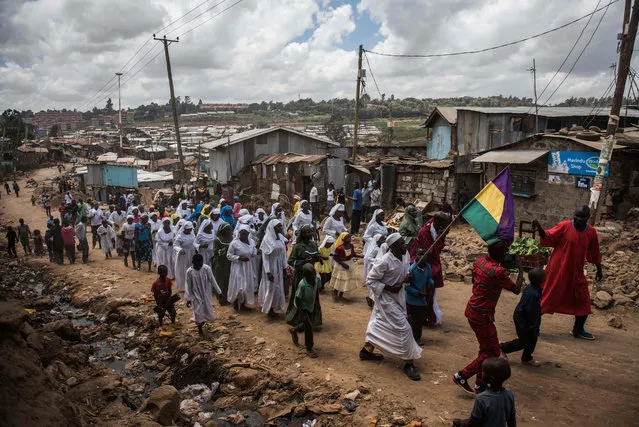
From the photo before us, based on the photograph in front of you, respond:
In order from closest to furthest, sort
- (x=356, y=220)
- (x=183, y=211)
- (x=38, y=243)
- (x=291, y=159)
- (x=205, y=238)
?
1. (x=205, y=238)
2. (x=183, y=211)
3. (x=38, y=243)
4. (x=356, y=220)
5. (x=291, y=159)

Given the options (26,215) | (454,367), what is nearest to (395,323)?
(454,367)

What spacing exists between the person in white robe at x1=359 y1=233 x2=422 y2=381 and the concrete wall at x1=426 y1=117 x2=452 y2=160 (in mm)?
20501

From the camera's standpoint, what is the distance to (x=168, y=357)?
741 centimetres

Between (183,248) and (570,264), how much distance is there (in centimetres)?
754

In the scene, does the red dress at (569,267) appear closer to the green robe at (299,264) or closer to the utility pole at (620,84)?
the green robe at (299,264)

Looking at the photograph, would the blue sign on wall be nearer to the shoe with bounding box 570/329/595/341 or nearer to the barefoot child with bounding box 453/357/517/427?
the shoe with bounding box 570/329/595/341

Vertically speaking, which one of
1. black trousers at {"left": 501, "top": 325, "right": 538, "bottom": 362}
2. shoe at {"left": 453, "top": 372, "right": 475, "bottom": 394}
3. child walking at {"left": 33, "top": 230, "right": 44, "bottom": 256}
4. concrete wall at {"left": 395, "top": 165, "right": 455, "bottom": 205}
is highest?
concrete wall at {"left": 395, "top": 165, "right": 455, "bottom": 205}

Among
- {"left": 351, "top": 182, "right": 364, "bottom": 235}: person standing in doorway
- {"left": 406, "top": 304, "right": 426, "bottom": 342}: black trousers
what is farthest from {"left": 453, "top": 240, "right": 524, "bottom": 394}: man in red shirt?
{"left": 351, "top": 182, "right": 364, "bottom": 235}: person standing in doorway

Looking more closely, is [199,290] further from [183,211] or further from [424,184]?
[424,184]

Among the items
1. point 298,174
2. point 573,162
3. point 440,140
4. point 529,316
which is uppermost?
point 440,140

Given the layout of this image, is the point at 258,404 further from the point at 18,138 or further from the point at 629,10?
the point at 18,138

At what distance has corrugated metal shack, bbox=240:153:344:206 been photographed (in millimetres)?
20938

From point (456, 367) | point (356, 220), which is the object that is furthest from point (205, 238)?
point (356, 220)

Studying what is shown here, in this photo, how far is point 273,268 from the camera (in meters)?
8.30
